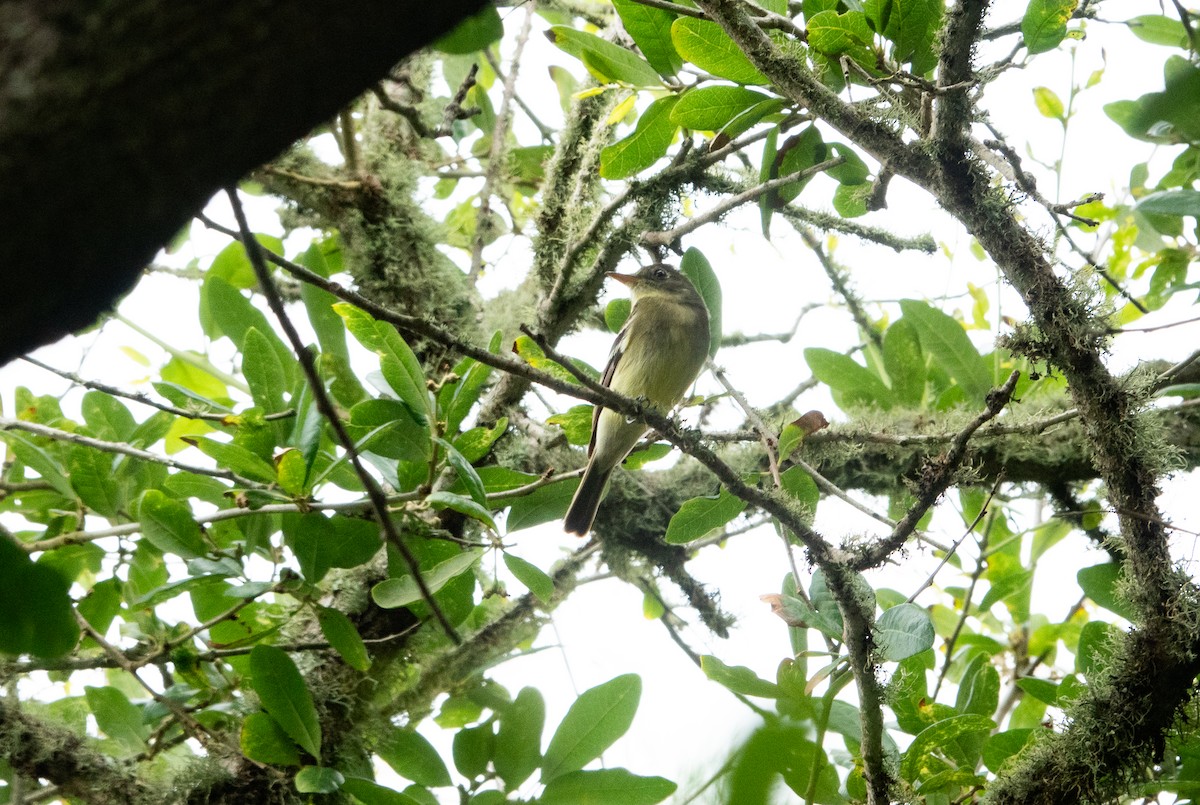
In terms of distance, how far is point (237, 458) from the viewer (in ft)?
8.29

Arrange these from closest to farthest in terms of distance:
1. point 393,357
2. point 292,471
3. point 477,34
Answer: point 477,34 → point 292,471 → point 393,357

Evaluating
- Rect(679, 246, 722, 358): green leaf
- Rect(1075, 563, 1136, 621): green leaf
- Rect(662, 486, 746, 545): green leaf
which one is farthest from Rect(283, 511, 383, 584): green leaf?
Rect(1075, 563, 1136, 621): green leaf

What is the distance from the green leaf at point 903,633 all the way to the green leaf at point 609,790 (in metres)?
0.71

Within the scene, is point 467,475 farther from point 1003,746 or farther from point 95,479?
point 1003,746

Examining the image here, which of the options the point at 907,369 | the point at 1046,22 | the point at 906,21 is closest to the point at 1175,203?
the point at 1046,22

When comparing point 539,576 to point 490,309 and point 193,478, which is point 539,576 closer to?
point 193,478

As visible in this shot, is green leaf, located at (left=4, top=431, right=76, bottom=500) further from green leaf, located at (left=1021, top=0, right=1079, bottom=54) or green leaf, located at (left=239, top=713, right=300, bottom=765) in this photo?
green leaf, located at (left=1021, top=0, right=1079, bottom=54)

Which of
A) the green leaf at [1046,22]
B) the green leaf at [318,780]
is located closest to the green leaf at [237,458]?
the green leaf at [318,780]

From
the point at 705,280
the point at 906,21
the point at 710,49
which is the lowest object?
the point at 906,21

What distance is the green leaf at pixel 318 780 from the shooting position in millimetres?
2646

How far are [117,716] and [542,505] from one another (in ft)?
4.99

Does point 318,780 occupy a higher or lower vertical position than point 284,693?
lower

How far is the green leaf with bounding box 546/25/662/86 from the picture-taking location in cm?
305

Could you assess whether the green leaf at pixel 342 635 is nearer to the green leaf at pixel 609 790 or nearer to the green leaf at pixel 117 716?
the green leaf at pixel 609 790
